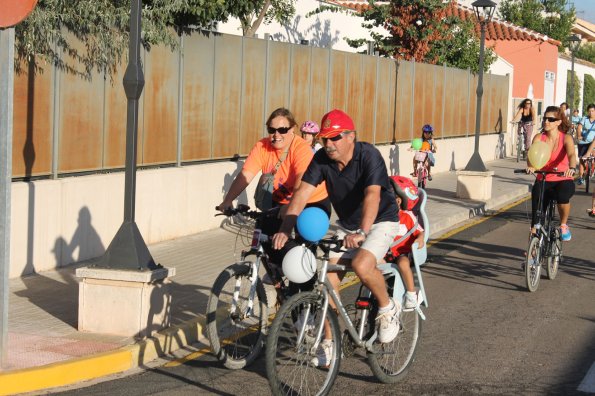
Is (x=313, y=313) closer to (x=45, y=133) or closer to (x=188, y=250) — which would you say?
(x=45, y=133)

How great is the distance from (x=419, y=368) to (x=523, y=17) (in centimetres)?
6153

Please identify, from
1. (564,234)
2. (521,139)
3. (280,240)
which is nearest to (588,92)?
(521,139)

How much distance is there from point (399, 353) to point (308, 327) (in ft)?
4.32

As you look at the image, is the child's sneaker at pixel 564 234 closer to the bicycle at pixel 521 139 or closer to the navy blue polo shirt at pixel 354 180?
the navy blue polo shirt at pixel 354 180

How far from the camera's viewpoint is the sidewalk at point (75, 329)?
771 centimetres

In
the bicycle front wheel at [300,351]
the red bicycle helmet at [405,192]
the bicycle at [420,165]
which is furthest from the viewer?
the bicycle at [420,165]

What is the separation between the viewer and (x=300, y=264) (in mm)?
7109

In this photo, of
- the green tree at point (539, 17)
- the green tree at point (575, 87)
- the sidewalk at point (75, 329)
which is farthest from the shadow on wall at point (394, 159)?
the green tree at point (539, 17)

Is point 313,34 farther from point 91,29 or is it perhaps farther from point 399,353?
point 399,353

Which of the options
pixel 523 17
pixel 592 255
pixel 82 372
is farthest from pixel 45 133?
pixel 523 17

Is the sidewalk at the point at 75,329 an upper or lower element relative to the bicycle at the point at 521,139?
lower

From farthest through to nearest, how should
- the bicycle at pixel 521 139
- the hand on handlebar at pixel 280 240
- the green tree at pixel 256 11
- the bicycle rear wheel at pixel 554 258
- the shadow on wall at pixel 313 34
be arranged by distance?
the bicycle at pixel 521 139
the shadow on wall at pixel 313 34
the green tree at pixel 256 11
the bicycle rear wheel at pixel 554 258
the hand on handlebar at pixel 280 240

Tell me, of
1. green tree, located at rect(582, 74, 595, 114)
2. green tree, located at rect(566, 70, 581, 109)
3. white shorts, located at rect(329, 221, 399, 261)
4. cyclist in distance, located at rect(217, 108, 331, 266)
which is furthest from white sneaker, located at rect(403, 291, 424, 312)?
green tree, located at rect(582, 74, 595, 114)

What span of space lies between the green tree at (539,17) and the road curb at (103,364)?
197 feet
